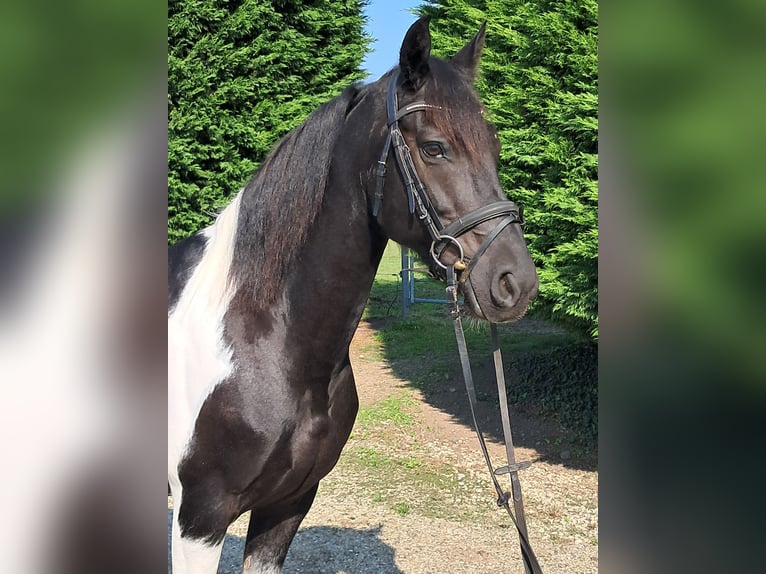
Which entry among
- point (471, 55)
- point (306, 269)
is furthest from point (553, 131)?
point (306, 269)

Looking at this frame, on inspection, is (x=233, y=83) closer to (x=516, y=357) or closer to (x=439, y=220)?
(x=516, y=357)

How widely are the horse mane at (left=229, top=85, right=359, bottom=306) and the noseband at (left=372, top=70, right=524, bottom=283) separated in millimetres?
207

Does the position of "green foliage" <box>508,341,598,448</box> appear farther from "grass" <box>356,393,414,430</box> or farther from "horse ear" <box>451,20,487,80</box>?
"horse ear" <box>451,20,487,80</box>

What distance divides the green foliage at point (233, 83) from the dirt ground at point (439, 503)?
9.77 ft

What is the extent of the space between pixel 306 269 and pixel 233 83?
5.74m

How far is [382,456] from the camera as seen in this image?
570 centimetres

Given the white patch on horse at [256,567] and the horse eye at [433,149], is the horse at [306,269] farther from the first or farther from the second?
the white patch on horse at [256,567]

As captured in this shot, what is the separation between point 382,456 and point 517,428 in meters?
1.34

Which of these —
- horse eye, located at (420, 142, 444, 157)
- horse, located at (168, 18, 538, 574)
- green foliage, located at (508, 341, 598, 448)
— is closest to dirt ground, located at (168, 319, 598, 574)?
green foliage, located at (508, 341, 598, 448)

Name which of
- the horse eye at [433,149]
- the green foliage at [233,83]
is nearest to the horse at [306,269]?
the horse eye at [433,149]
